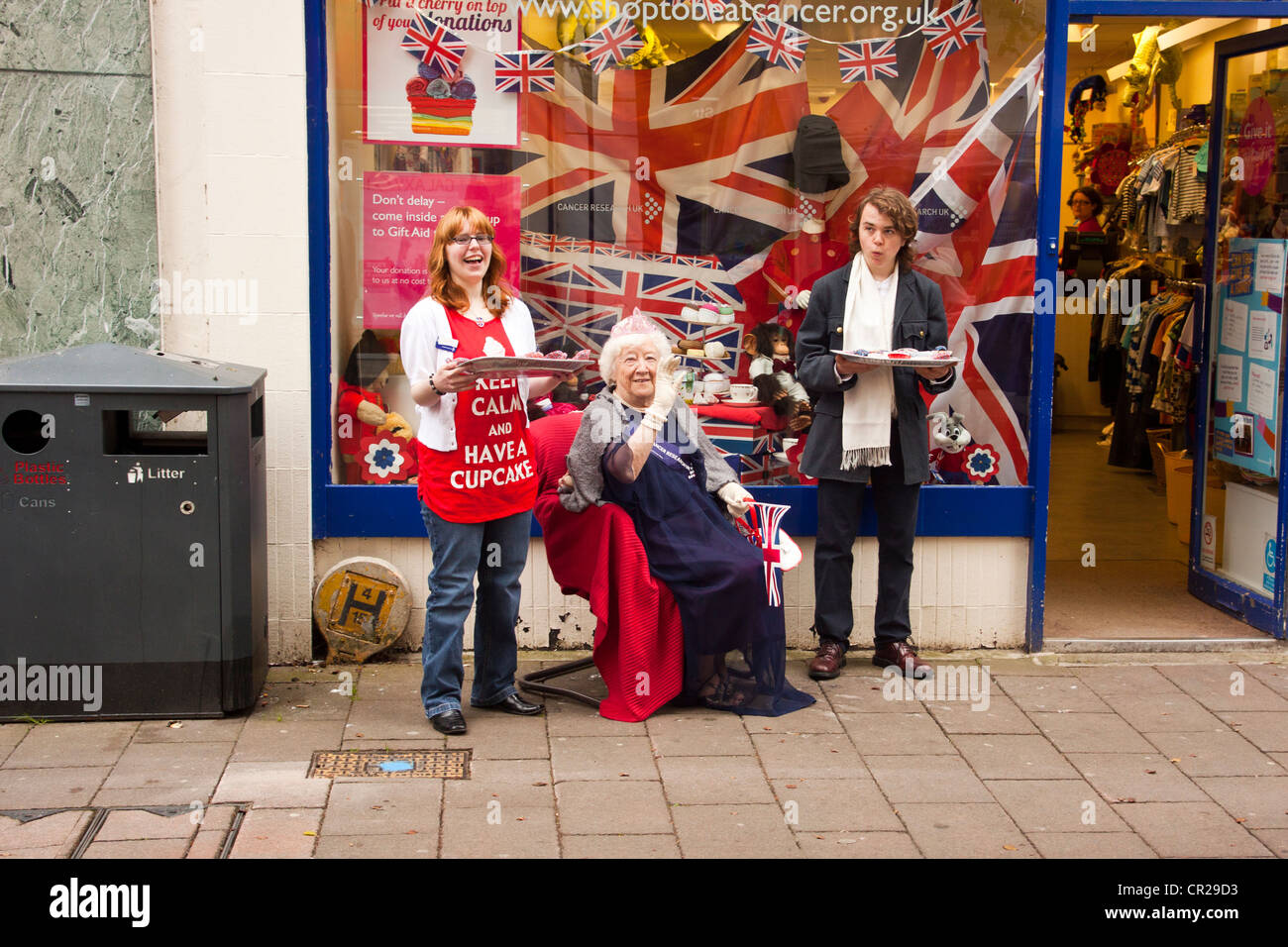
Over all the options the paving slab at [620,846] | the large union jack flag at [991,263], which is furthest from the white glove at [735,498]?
the paving slab at [620,846]

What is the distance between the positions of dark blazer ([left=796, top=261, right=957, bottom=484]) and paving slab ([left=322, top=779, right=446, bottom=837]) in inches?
84.1

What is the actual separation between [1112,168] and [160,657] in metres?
9.01

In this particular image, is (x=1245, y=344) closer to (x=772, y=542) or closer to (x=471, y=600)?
(x=772, y=542)

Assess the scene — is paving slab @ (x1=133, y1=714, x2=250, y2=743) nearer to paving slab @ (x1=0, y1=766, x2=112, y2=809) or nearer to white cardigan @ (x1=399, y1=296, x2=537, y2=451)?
paving slab @ (x1=0, y1=766, x2=112, y2=809)

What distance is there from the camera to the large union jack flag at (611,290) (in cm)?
618

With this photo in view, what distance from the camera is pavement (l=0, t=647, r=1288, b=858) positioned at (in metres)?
4.15

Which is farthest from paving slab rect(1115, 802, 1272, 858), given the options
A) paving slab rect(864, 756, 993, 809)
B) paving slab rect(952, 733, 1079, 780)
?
paving slab rect(864, 756, 993, 809)

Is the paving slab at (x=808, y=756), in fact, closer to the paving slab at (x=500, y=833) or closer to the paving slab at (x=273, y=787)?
the paving slab at (x=500, y=833)

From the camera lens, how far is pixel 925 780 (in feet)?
Answer: 15.4

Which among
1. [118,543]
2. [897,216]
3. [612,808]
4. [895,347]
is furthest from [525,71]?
[612,808]

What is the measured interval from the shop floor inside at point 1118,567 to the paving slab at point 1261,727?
90 cm

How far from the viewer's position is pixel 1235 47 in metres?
6.68

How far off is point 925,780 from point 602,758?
1.10 m

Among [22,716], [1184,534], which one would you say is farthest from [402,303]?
[1184,534]
